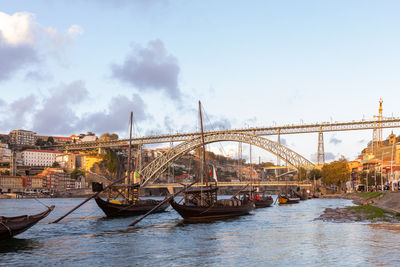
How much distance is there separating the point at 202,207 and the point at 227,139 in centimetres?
5316

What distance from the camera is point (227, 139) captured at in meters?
84.1

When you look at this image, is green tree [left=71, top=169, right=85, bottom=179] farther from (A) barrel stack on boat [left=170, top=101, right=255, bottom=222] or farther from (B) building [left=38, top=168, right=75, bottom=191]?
(A) barrel stack on boat [left=170, top=101, right=255, bottom=222]

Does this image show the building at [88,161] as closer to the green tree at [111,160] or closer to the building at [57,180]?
the green tree at [111,160]

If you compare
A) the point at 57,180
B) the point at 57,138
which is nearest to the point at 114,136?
the point at 57,138

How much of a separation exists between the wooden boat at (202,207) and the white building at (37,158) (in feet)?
417

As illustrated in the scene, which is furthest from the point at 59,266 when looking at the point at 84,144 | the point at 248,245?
the point at 84,144

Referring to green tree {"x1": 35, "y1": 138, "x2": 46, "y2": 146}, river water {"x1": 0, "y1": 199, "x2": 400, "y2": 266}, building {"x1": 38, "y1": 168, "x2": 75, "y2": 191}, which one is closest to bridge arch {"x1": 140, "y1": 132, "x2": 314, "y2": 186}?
building {"x1": 38, "y1": 168, "x2": 75, "y2": 191}

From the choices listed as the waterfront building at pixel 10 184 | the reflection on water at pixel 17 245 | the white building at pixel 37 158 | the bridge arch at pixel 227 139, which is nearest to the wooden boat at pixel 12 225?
the reflection on water at pixel 17 245

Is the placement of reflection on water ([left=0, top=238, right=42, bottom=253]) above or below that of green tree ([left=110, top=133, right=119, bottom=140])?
below

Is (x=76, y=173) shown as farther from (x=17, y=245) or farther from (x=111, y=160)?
(x=17, y=245)

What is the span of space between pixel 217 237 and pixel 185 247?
3.55 m

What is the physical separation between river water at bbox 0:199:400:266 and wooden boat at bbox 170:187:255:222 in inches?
178

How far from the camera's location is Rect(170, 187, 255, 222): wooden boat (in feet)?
101

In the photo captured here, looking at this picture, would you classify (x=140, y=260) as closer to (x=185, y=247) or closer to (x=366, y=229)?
(x=185, y=247)
